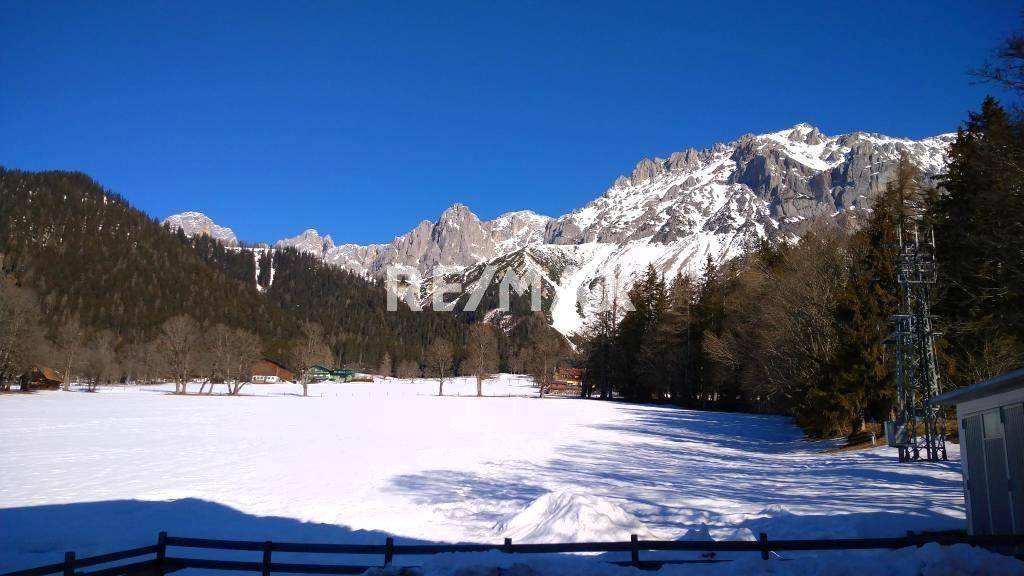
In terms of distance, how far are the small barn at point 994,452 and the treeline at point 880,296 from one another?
3.64m

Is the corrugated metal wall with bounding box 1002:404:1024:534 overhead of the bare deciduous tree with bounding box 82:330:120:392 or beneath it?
Answer: beneath

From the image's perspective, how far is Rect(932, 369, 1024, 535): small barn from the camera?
11023 mm

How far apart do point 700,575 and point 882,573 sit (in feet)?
6.99

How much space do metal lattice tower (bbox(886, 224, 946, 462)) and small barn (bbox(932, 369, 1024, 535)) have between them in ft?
34.4

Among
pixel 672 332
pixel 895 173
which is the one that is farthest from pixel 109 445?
pixel 672 332

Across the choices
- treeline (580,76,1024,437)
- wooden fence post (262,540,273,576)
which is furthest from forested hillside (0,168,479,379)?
wooden fence post (262,540,273,576)

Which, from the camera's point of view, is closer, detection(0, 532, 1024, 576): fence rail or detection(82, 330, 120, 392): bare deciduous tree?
detection(0, 532, 1024, 576): fence rail

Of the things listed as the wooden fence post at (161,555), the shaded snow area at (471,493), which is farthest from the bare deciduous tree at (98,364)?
the wooden fence post at (161,555)

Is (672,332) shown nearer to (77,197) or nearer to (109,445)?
(109,445)

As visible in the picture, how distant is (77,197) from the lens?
645 ft

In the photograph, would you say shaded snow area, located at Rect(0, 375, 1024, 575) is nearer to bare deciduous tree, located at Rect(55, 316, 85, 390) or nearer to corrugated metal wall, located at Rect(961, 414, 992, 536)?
corrugated metal wall, located at Rect(961, 414, 992, 536)

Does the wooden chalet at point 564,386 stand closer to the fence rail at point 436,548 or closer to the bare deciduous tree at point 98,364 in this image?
the bare deciduous tree at point 98,364

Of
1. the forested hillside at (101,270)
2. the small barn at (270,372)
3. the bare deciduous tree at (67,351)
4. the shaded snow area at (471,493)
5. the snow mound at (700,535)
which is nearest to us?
the snow mound at (700,535)

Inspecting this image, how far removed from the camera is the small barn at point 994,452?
36.2ft
